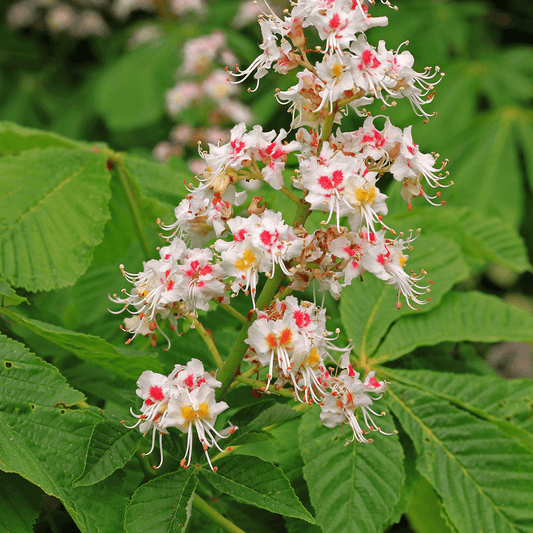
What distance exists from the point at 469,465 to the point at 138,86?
97.6 inches

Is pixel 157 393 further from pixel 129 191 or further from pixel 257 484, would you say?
pixel 129 191

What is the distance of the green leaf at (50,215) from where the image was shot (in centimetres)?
108

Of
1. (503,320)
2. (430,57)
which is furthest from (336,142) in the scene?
(430,57)

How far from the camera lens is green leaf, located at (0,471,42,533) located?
834 millimetres

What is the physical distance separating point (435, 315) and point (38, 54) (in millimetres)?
3576

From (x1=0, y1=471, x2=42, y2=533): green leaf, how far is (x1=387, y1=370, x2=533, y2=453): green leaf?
69 centimetres

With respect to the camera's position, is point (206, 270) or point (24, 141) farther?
point (24, 141)

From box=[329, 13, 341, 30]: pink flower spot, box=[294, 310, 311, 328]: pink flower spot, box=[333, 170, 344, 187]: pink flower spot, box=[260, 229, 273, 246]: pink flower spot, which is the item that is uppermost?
box=[329, 13, 341, 30]: pink flower spot

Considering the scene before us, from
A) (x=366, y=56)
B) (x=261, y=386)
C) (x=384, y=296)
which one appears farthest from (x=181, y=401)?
(x=384, y=296)

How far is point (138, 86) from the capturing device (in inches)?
114

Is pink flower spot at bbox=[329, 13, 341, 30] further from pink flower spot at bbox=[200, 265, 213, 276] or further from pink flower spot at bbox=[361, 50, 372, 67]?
pink flower spot at bbox=[200, 265, 213, 276]

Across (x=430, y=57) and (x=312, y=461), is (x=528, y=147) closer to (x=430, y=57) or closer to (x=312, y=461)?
(x=430, y=57)

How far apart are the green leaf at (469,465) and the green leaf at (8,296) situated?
702 millimetres

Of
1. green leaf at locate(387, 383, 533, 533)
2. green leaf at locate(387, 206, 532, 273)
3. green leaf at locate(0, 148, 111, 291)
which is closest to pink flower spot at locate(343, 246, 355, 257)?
green leaf at locate(387, 383, 533, 533)
